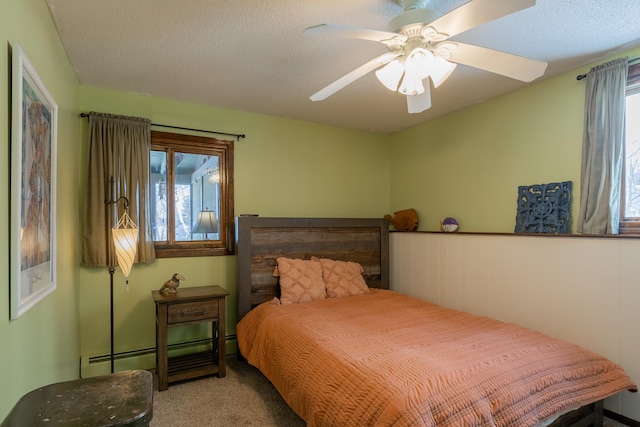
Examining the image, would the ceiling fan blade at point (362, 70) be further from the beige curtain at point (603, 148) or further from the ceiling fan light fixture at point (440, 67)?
the beige curtain at point (603, 148)

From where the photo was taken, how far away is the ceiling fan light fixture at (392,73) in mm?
1724

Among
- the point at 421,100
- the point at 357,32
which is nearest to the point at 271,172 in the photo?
the point at 421,100

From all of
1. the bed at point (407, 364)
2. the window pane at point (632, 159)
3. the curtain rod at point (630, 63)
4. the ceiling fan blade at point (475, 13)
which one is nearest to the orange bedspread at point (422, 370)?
the bed at point (407, 364)

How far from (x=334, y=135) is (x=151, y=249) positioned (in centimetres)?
221

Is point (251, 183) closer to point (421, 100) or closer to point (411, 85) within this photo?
point (421, 100)

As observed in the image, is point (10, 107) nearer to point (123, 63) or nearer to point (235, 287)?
point (123, 63)

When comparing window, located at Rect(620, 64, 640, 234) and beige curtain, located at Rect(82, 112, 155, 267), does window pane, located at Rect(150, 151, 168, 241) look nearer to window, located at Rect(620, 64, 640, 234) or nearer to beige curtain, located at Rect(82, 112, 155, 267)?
beige curtain, located at Rect(82, 112, 155, 267)

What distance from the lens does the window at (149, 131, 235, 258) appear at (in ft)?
9.94

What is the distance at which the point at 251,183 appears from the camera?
3.39 m

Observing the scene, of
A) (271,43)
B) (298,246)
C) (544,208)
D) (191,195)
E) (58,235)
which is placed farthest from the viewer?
(298,246)

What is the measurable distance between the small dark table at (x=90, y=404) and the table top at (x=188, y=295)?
1308 mm

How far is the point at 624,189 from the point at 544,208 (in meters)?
0.47

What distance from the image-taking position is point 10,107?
116 cm

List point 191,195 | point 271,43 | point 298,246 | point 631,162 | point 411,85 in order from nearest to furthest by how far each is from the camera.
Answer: point 411,85
point 271,43
point 631,162
point 191,195
point 298,246
